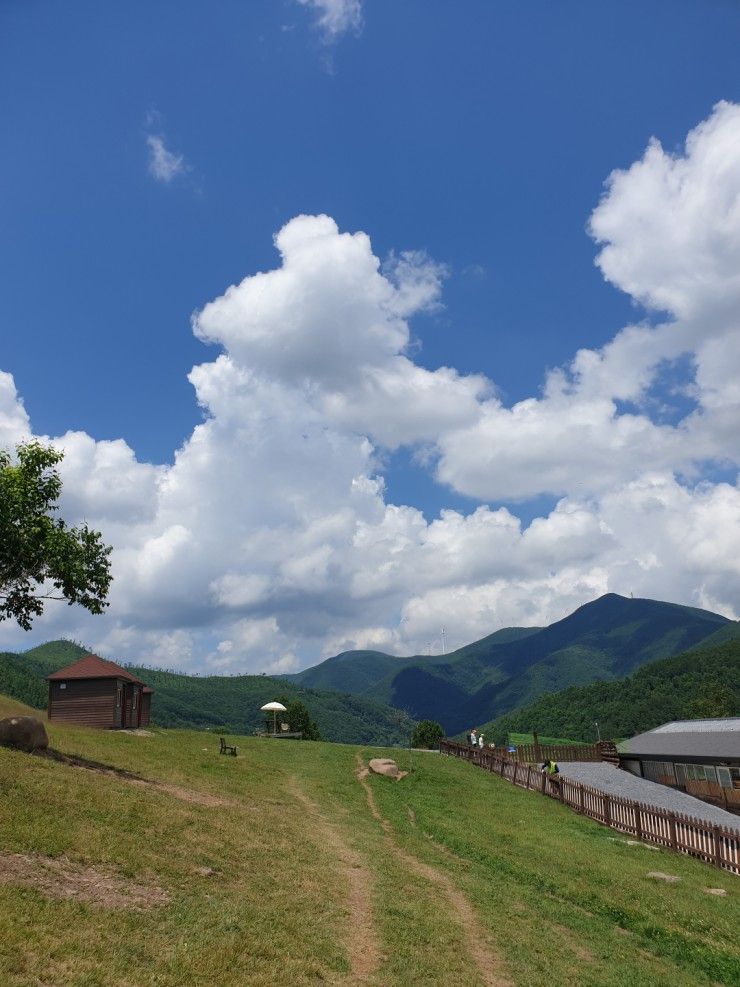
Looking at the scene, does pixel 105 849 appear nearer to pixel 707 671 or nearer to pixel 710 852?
pixel 710 852

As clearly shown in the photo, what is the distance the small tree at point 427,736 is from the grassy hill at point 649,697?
4257 inches

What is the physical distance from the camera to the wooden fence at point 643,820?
22.7 m

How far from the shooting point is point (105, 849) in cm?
1399

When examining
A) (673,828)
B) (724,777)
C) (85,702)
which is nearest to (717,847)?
(673,828)

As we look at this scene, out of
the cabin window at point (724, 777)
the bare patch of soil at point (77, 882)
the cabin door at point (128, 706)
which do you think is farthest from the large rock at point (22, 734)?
the cabin window at point (724, 777)

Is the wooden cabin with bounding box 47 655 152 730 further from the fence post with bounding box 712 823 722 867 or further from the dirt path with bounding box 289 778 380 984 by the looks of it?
the fence post with bounding box 712 823 722 867

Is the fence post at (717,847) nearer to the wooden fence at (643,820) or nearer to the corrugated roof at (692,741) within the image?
the wooden fence at (643,820)

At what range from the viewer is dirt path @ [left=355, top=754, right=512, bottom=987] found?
11523 mm

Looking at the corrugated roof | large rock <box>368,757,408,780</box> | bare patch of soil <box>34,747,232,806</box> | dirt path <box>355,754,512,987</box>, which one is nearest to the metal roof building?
the corrugated roof

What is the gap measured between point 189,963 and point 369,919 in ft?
16.7

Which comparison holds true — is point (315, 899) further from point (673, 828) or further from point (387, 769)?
point (387, 769)

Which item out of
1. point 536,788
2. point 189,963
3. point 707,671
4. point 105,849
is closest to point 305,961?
point 189,963

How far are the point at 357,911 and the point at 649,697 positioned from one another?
187966 mm

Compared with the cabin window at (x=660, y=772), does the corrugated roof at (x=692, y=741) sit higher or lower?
higher
